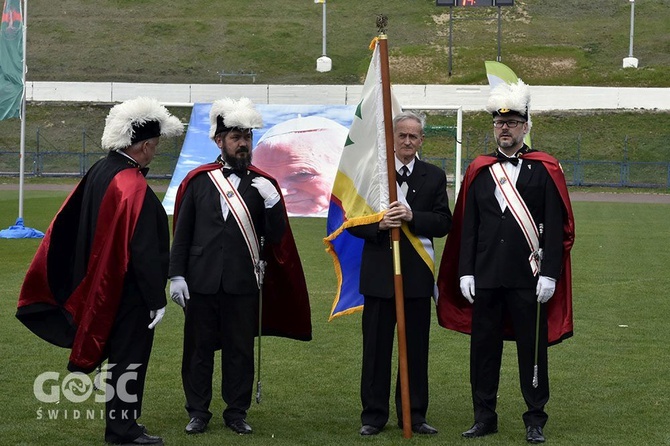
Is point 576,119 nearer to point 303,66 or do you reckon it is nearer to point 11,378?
point 303,66

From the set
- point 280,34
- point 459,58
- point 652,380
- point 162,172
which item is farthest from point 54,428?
point 280,34

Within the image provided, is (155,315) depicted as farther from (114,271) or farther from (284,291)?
(284,291)

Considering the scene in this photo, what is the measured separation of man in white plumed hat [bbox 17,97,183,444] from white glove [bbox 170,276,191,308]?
1.13ft

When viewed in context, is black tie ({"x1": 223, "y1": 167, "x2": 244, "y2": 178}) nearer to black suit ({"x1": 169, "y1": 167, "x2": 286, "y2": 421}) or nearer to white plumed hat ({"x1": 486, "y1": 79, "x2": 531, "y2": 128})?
black suit ({"x1": 169, "y1": 167, "x2": 286, "y2": 421})

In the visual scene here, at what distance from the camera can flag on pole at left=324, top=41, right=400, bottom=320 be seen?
712 centimetres

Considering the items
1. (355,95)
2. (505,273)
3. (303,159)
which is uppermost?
(355,95)

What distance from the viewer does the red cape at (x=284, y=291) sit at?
7359 mm

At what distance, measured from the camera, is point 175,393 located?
26.2ft

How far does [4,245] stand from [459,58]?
3456 cm

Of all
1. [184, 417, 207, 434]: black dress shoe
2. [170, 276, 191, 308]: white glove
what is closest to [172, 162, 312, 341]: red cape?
[170, 276, 191, 308]: white glove

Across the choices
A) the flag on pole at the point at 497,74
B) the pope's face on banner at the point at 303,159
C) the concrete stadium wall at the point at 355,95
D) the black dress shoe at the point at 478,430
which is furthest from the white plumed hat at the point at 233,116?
the concrete stadium wall at the point at 355,95

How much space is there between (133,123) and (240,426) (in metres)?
1.92

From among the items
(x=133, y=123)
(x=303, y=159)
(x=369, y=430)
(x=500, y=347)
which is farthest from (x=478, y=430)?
(x=303, y=159)

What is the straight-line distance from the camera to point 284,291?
7.50 m
